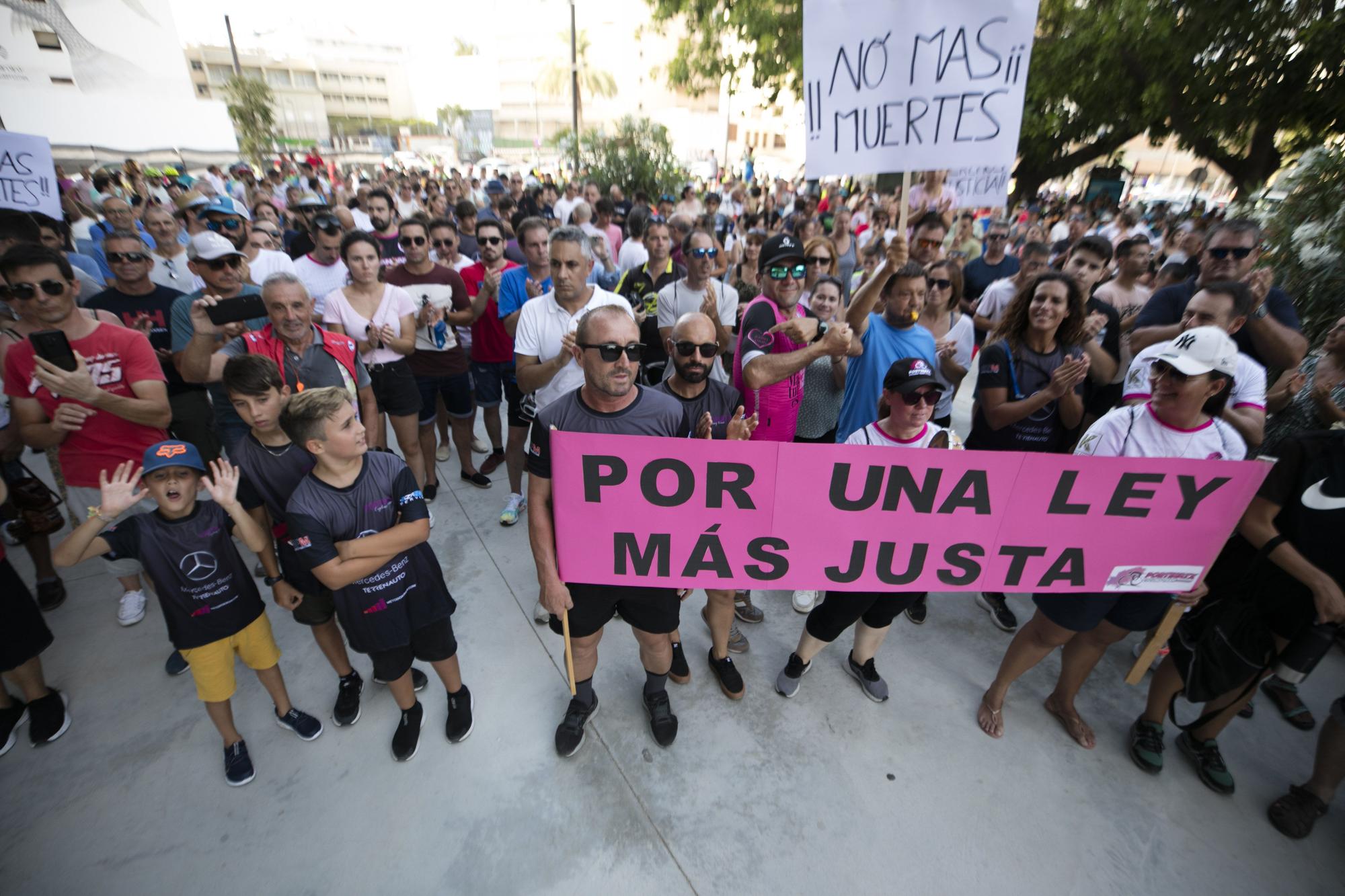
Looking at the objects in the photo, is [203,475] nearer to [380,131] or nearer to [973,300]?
[973,300]

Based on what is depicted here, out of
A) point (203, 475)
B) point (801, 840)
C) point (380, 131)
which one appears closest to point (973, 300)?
point (801, 840)

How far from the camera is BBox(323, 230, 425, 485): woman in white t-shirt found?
3930mm

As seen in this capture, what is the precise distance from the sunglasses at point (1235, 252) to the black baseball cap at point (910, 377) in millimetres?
2838

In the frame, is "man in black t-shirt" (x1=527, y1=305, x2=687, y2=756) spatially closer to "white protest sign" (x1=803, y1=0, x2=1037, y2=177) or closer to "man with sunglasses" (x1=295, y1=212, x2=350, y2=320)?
"white protest sign" (x1=803, y1=0, x2=1037, y2=177)

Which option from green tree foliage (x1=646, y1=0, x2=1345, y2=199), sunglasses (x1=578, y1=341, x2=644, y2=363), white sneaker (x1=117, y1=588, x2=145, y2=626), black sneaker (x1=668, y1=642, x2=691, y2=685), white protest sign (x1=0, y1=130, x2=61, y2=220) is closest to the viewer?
sunglasses (x1=578, y1=341, x2=644, y2=363)

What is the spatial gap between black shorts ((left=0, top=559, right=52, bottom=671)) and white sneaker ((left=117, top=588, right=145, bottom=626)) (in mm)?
789

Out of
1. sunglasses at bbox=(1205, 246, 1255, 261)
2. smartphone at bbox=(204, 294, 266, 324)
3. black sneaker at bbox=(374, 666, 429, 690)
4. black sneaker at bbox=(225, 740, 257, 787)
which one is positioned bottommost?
black sneaker at bbox=(225, 740, 257, 787)

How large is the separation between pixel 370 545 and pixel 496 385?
Answer: 2.98 m

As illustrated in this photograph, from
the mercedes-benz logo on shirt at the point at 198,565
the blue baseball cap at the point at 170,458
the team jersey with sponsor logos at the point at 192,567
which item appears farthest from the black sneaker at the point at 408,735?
the blue baseball cap at the point at 170,458

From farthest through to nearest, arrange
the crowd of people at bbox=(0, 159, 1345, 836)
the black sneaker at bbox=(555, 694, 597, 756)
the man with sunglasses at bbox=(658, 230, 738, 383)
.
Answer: the man with sunglasses at bbox=(658, 230, 738, 383)
the black sneaker at bbox=(555, 694, 597, 756)
the crowd of people at bbox=(0, 159, 1345, 836)

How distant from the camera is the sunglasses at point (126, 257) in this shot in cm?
350

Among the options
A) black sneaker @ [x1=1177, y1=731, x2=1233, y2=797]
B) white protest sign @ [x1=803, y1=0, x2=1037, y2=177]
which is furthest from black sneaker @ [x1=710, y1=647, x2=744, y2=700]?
white protest sign @ [x1=803, y1=0, x2=1037, y2=177]

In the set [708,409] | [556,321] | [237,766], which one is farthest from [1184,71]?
[237,766]

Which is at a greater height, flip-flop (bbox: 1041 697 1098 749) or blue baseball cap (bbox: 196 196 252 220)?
blue baseball cap (bbox: 196 196 252 220)
